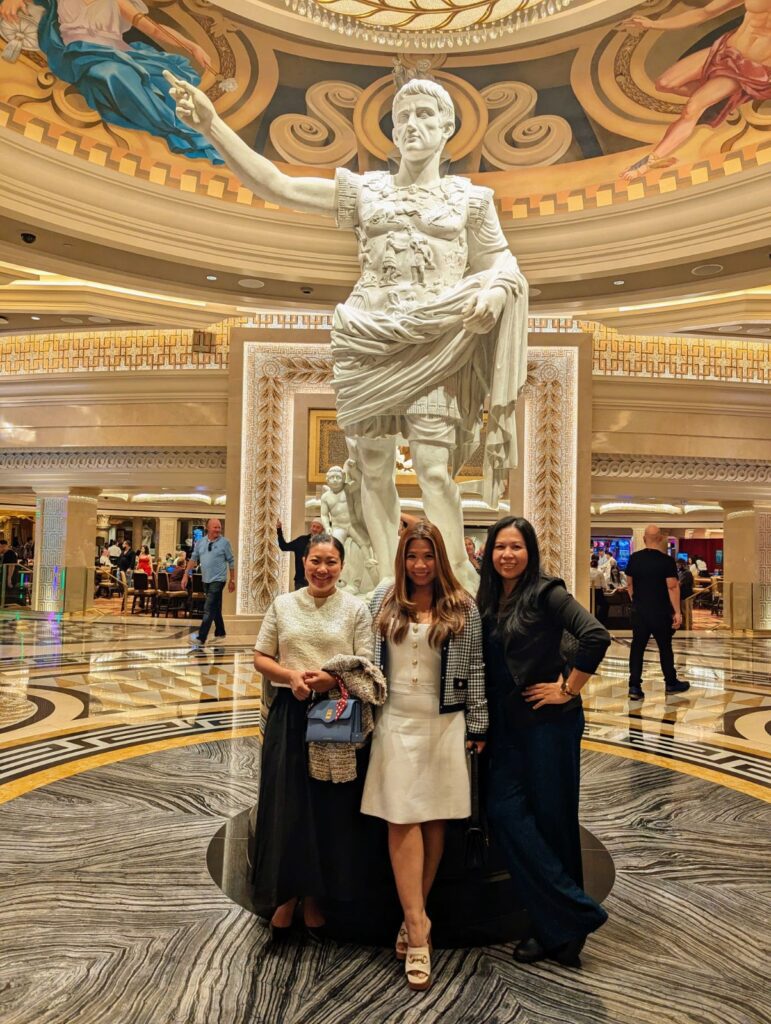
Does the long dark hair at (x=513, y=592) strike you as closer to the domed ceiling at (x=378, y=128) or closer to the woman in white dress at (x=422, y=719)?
the woman in white dress at (x=422, y=719)

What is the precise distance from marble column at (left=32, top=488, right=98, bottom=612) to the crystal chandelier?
9.55 meters

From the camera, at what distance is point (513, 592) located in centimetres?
199

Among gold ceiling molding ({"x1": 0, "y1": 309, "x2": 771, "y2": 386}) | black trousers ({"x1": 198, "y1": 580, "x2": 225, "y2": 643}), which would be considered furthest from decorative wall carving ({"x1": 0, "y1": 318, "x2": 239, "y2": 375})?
black trousers ({"x1": 198, "y1": 580, "x2": 225, "y2": 643})

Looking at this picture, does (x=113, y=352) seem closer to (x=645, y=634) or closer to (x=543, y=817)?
(x=645, y=634)

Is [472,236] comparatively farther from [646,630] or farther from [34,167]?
[34,167]

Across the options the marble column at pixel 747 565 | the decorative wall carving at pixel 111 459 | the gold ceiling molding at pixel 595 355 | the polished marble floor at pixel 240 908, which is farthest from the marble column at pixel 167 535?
the polished marble floor at pixel 240 908

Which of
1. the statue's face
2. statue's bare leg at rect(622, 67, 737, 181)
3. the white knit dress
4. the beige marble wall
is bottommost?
the white knit dress

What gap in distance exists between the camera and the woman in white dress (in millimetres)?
1873

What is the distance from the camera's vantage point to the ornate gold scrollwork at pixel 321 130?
9.34m

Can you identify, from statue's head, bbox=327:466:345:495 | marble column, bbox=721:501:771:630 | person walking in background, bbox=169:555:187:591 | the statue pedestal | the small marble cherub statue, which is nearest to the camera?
the statue pedestal

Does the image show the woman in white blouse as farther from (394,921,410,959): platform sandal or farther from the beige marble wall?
the beige marble wall

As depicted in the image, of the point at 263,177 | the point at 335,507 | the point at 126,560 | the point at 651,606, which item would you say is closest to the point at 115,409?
the point at 126,560

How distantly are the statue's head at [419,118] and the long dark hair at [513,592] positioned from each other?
198 cm

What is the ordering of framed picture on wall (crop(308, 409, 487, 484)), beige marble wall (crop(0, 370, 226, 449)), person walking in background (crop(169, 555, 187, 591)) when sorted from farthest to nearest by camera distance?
person walking in background (crop(169, 555, 187, 591)) < beige marble wall (crop(0, 370, 226, 449)) < framed picture on wall (crop(308, 409, 487, 484))
